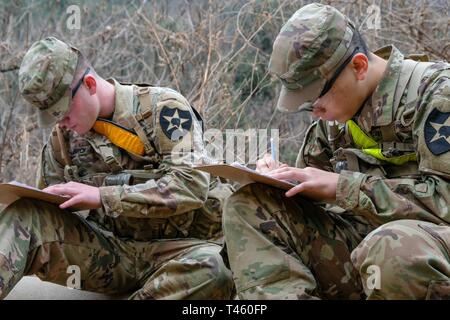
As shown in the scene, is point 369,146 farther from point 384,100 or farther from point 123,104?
point 123,104

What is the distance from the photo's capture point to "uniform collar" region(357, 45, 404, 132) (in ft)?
11.3

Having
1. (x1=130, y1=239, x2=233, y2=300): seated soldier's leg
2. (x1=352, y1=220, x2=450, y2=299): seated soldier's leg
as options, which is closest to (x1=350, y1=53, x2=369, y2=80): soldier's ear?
(x1=352, y1=220, x2=450, y2=299): seated soldier's leg

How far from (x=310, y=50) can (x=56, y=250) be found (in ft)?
4.71

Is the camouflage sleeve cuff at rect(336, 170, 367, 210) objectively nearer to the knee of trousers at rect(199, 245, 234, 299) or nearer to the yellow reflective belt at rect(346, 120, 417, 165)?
the yellow reflective belt at rect(346, 120, 417, 165)

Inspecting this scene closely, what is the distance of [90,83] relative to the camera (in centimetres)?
414

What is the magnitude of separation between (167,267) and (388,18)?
11.6 feet

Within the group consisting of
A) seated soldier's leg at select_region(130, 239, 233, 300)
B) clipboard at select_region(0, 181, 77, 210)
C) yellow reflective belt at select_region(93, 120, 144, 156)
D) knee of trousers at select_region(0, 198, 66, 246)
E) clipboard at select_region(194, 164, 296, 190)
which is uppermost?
clipboard at select_region(194, 164, 296, 190)

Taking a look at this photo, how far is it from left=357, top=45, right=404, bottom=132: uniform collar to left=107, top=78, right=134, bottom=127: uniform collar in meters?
1.14

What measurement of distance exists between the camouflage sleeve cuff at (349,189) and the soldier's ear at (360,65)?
0.42m

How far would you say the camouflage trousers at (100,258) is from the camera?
3.78 meters

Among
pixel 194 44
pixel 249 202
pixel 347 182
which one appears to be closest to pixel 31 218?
pixel 249 202

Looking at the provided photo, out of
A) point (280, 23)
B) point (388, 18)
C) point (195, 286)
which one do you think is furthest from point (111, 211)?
point (280, 23)

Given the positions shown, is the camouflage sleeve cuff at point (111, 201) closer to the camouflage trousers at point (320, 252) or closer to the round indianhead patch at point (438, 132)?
the camouflage trousers at point (320, 252)

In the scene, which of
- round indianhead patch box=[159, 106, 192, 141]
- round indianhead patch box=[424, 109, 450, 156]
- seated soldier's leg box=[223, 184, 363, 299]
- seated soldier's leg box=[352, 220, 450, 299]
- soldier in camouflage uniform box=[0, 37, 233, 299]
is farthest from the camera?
round indianhead patch box=[159, 106, 192, 141]
